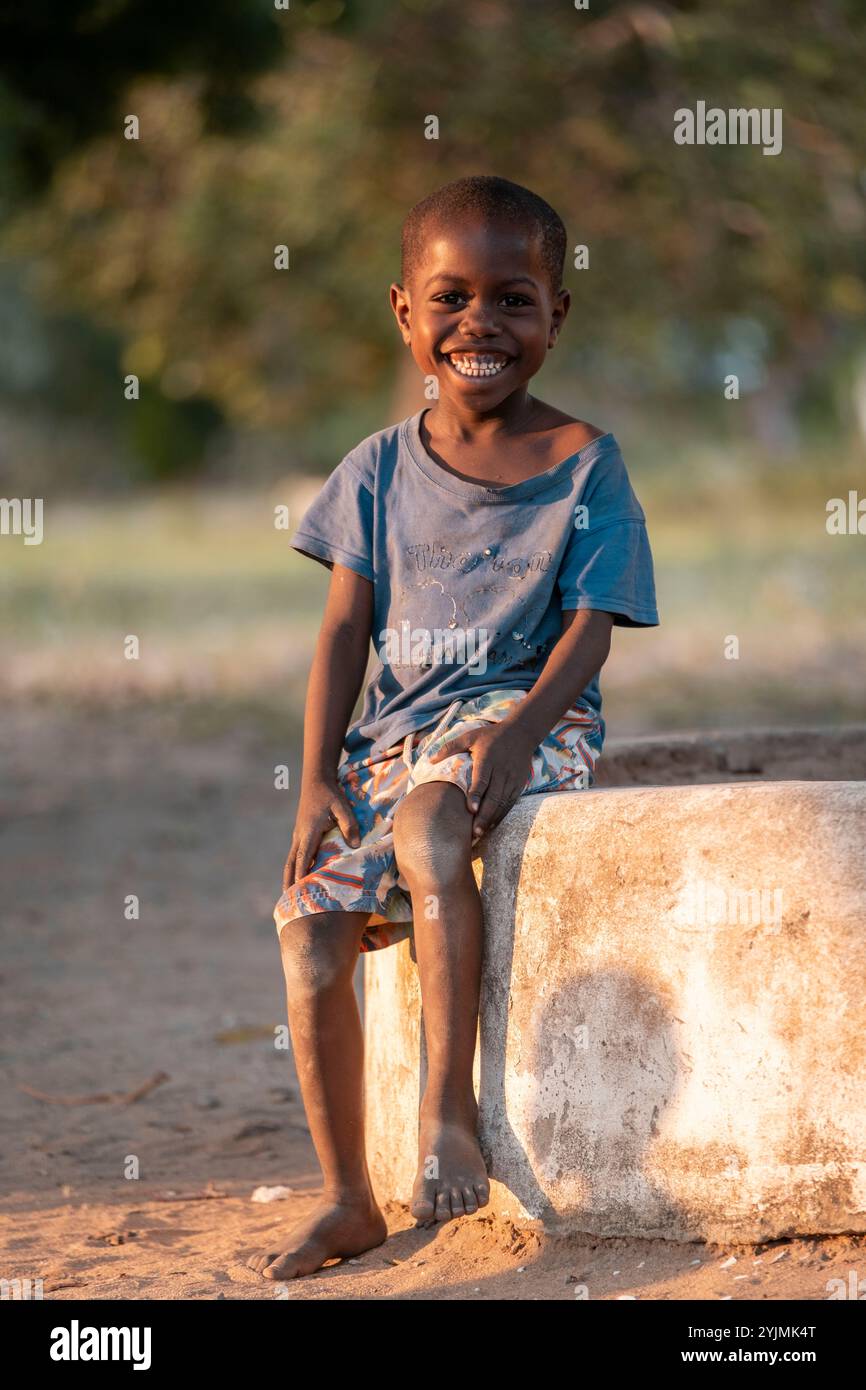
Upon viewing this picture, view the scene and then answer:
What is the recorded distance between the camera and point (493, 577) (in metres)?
3.30

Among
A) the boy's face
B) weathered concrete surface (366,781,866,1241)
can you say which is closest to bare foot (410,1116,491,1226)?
weathered concrete surface (366,781,866,1241)

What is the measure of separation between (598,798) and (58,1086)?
89.4 inches

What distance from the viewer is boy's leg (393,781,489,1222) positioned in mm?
2951

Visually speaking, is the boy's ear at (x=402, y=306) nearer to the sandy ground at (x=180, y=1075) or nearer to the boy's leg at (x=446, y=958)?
the boy's leg at (x=446, y=958)

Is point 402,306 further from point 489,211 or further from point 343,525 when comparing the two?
point 343,525

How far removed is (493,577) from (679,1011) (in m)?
0.94

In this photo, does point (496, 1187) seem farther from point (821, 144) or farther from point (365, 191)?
point (365, 191)

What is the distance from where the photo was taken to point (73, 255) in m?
21.4

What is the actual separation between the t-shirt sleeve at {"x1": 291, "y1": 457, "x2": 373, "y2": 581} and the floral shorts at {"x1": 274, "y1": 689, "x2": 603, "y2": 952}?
0.42m

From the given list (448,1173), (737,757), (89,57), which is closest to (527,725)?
(448,1173)

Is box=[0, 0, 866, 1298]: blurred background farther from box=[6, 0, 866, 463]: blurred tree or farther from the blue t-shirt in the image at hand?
the blue t-shirt

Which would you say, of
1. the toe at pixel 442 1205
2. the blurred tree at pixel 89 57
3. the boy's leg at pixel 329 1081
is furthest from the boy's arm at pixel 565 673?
the blurred tree at pixel 89 57

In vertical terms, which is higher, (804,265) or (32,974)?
(804,265)

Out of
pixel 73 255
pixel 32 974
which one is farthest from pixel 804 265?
pixel 32 974
